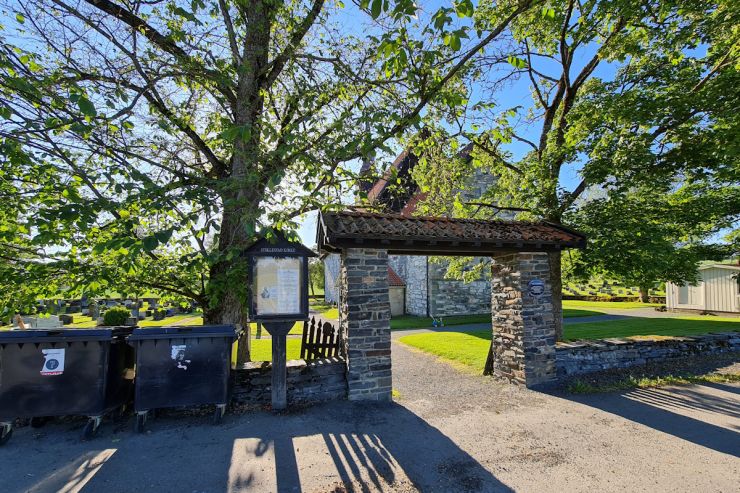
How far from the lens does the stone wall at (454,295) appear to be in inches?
710

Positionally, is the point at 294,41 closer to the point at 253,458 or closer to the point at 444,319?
the point at 253,458

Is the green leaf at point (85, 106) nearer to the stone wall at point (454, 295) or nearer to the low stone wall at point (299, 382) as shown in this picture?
the low stone wall at point (299, 382)

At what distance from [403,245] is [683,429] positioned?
433 centimetres

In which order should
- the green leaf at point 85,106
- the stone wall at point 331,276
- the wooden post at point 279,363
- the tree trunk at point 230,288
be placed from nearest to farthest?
the green leaf at point 85,106 → the wooden post at point 279,363 → the tree trunk at point 230,288 → the stone wall at point 331,276

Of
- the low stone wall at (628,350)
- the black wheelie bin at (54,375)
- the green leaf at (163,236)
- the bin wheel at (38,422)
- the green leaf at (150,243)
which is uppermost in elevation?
the green leaf at (163,236)

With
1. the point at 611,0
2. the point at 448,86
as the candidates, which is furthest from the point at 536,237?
the point at 611,0

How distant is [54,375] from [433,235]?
5.23 meters

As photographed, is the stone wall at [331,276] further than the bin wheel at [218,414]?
Yes

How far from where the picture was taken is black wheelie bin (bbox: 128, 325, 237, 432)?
4488 mm

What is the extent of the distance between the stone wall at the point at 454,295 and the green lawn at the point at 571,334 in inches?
174

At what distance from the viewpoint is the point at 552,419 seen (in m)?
5.12

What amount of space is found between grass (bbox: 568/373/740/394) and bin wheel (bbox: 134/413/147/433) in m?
6.44

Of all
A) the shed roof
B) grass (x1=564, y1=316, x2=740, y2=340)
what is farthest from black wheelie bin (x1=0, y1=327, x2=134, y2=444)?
grass (x1=564, y1=316, x2=740, y2=340)

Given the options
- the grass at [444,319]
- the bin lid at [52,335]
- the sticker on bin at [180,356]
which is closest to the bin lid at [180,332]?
the sticker on bin at [180,356]
